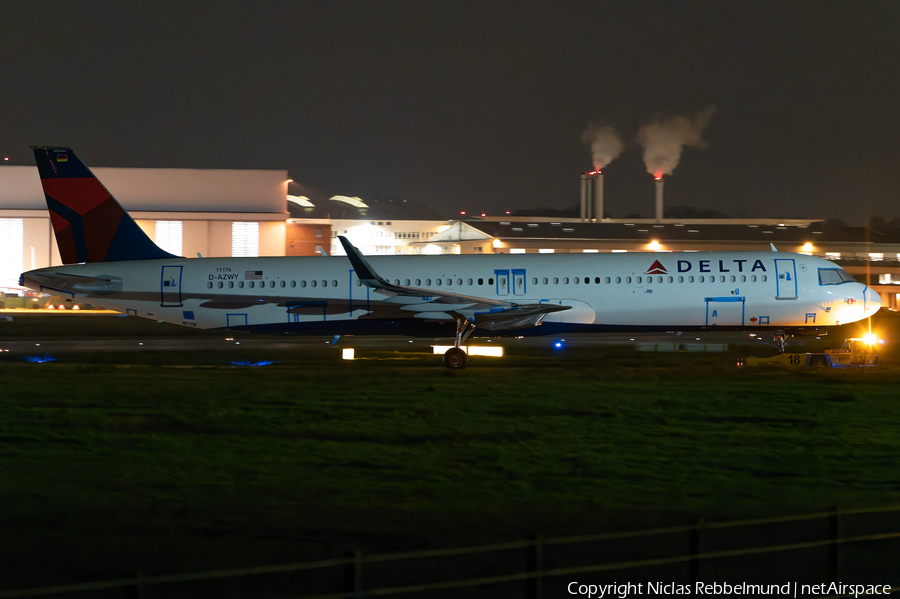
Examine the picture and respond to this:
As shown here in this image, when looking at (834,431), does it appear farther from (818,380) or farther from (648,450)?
(818,380)

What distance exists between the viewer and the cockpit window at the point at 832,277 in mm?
30906

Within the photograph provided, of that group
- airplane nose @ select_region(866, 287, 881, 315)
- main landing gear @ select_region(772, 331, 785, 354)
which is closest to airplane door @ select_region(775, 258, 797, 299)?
main landing gear @ select_region(772, 331, 785, 354)

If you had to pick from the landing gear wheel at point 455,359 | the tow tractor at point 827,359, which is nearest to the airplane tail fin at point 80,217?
the landing gear wheel at point 455,359

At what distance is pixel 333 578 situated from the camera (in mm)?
9328

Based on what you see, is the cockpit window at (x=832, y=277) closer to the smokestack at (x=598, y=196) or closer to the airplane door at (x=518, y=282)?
the airplane door at (x=518, y=282)

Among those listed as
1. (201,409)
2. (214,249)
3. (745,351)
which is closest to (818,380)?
(745,351)

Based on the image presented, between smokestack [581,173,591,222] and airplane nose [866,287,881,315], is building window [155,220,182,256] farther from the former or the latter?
smokestack [581,173,591,222]

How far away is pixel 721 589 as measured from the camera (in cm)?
835

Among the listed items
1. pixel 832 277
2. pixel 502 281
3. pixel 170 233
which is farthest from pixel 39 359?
pixel 170 233

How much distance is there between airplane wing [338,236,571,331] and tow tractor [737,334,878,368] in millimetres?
7218

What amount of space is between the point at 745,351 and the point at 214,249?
64.0m

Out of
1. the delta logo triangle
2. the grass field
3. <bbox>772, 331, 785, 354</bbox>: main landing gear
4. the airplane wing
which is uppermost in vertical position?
the delta logo triangle

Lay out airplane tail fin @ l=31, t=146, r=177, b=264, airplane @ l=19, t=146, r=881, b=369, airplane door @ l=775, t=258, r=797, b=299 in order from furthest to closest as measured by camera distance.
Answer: airplane tail fin @ l=31, t=146, r=177, b=264 < airplane door @ l=775, t=258, r=797, b=299 < airplane @ l=19, t=146, r=881, b=369

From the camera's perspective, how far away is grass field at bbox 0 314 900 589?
10805mm
